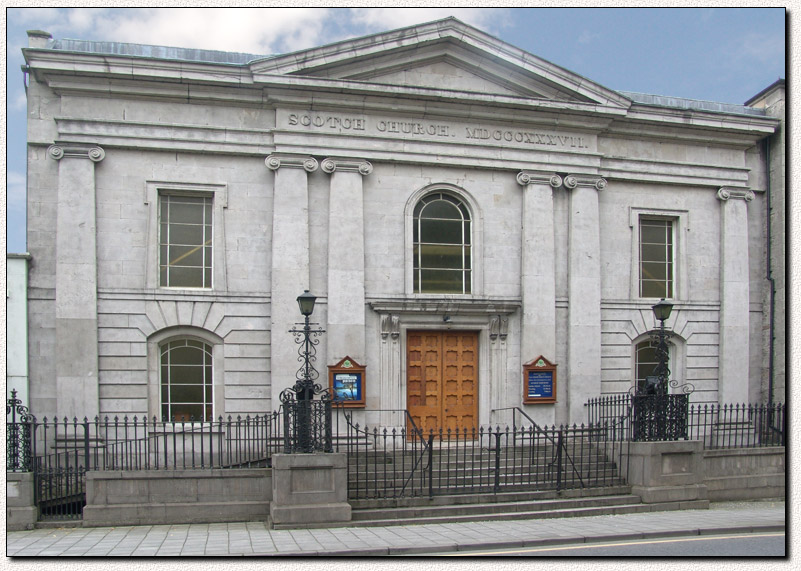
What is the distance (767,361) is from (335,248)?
35.9 ft

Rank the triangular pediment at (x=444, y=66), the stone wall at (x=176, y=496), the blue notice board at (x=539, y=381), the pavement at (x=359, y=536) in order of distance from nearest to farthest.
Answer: the pavement at (x=359, y=536), the stone wall at (x=176, y=496), the triangular pediment at (x=444, y=66), the blue notice board at (x=539, y=381)

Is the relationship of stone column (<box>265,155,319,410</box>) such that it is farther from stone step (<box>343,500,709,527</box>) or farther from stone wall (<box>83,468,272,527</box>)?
stone step (<box>343,500,709,527</box>)

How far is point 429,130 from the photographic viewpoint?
18.0 meters

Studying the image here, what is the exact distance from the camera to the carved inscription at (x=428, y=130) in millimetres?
17297

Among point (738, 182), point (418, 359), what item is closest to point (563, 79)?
point (738, 182)

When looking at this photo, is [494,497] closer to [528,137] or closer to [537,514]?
[537,514]

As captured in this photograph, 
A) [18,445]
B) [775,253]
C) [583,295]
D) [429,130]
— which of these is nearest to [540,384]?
[583,295]

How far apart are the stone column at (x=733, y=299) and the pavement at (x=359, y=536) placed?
5514 mm

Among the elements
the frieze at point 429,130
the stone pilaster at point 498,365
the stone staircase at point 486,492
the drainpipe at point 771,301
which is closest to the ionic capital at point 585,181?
the frieze at point 429,130

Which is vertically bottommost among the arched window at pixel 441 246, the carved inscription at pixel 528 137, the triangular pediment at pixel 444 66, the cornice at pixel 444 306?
the cornice at pixel 444 306

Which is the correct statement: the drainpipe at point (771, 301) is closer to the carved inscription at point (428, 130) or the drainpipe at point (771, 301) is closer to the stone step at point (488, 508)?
the carved inscription at point (428, 130)

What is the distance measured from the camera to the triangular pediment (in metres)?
17.1

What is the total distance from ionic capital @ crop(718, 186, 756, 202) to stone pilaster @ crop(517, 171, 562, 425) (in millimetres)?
4363

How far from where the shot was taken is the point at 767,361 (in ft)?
65.1
